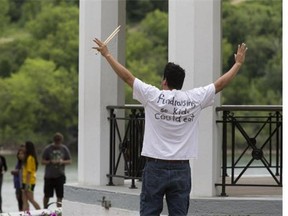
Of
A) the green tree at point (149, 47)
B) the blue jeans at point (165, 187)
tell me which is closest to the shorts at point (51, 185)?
the blue jeans at point (165, 187)

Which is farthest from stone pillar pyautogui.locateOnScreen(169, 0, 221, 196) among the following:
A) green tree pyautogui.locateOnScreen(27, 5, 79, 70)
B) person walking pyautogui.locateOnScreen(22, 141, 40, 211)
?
green tree pyautogui.locateOnScreen(27, 5, 79, 70)

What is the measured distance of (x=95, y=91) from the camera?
13.6 m

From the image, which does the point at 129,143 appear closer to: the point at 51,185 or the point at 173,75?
the point at 173,75

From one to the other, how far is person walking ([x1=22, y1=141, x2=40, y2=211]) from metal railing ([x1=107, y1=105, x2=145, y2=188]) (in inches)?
291

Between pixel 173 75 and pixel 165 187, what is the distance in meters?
0.85

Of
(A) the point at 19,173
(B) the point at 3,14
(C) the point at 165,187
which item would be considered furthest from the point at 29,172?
(B) the point at 3,14

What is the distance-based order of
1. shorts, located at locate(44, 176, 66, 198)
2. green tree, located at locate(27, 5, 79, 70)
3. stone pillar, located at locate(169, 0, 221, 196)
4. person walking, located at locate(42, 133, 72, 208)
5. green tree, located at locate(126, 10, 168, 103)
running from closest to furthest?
1. stone pillar, located at locate(169, 0, 221, 196)
2. person walking, located at locate(42, 133, 72, 208)
3. shorts, located at locate(44, 176, 66, 198)
4. green tree, located at locate(126, 10, 168, 103)
5. green tree, located at locate(27, 5, 79, 70)

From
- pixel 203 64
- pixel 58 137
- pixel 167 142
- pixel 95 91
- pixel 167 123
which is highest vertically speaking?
pixel 203 64

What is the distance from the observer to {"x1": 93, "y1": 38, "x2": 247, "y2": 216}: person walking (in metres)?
8.09

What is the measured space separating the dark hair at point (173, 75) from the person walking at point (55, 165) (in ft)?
43.9

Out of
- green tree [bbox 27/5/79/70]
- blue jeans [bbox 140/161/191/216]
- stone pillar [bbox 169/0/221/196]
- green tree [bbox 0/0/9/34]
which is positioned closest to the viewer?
blue jeans [bbox 140/161/191/216]

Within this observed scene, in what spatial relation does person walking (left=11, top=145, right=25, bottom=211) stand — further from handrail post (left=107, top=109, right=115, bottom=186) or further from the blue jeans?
the blue jeans
